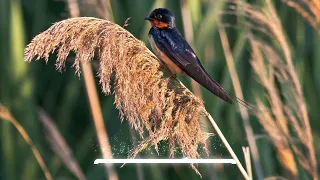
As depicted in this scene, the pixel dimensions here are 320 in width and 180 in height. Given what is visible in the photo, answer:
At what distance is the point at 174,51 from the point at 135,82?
0.36 m

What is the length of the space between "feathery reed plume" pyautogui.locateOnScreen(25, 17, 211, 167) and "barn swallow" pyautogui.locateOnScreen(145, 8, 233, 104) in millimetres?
106

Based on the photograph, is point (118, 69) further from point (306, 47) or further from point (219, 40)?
point (306, 47)

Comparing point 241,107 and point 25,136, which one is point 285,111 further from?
point 25,136

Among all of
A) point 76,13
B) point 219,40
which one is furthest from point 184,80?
point 76,13

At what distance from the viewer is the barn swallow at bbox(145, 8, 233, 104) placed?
142 cm

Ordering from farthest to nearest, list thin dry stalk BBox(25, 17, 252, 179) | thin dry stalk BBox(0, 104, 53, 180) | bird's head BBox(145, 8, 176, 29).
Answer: thin dry stalk BBox(0, 104, 53, 180) → bird's head BBox(145, 8, 176, 29) → thin dry stalk BBox(25, 17, 252, 179)

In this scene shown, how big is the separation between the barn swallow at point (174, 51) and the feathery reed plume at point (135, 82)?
0.11 m

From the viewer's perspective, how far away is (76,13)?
208cm

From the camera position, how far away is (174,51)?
158 centimetres

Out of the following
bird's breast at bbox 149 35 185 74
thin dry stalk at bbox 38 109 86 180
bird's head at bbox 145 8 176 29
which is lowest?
thin dry stalk at bbox 38 109 86 180

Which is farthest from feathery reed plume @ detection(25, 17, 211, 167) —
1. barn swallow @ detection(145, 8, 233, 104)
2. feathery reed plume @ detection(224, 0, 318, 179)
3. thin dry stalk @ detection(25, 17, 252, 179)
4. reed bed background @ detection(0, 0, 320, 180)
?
reed bed background @ detection(0, 0, 320, 180)

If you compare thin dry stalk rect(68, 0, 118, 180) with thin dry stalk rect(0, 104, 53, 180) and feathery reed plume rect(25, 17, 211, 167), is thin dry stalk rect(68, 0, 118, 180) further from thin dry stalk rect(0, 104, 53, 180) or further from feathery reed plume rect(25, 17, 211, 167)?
feathery reed plume rect(25, 17, 211, 167)

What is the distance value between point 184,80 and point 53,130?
44 cm

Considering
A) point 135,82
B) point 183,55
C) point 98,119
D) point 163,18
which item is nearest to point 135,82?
point 135,82
